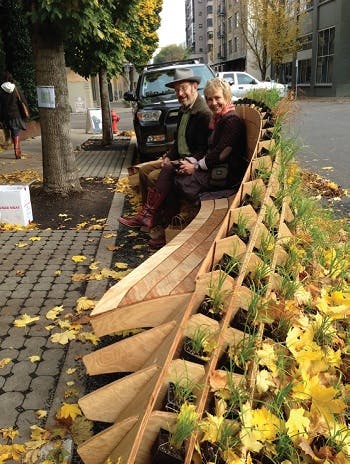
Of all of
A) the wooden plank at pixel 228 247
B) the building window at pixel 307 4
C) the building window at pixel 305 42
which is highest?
the building window at pixel 307 4

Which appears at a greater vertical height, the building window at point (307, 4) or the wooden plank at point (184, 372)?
the building window at point (307, 4)

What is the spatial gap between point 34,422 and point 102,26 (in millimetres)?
6793

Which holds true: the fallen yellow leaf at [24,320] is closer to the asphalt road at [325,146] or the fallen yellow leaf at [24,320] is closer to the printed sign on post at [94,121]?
the asphalt road at [325,146]

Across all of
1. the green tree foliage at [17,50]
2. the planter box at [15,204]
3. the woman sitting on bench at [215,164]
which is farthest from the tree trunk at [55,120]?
the green tree foliage at [17,50]

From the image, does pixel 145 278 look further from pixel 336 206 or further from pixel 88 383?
pixel 336 206

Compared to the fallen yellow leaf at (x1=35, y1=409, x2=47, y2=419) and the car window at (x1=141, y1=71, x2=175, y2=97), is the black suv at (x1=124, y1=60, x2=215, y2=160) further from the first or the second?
the fallen yellow leaf at (x1=35, y1=409, x2=47, y2=419)

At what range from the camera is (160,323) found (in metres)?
2.37

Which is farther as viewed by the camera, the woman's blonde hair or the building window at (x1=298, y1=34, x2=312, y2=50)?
the building window at (x1=298, y1=34, x2=312, y2=50)

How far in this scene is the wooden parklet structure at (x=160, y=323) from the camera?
5.31 feet

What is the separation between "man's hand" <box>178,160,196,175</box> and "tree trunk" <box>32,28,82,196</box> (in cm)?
281

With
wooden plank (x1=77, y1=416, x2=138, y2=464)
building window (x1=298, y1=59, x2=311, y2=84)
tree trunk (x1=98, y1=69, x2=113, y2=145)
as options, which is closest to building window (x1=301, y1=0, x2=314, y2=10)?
building window (x1=298, y1=59, x2=311, y2=84)

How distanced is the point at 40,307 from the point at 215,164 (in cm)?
197

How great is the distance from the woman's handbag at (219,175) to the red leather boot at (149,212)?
65cm

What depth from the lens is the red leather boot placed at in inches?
184
